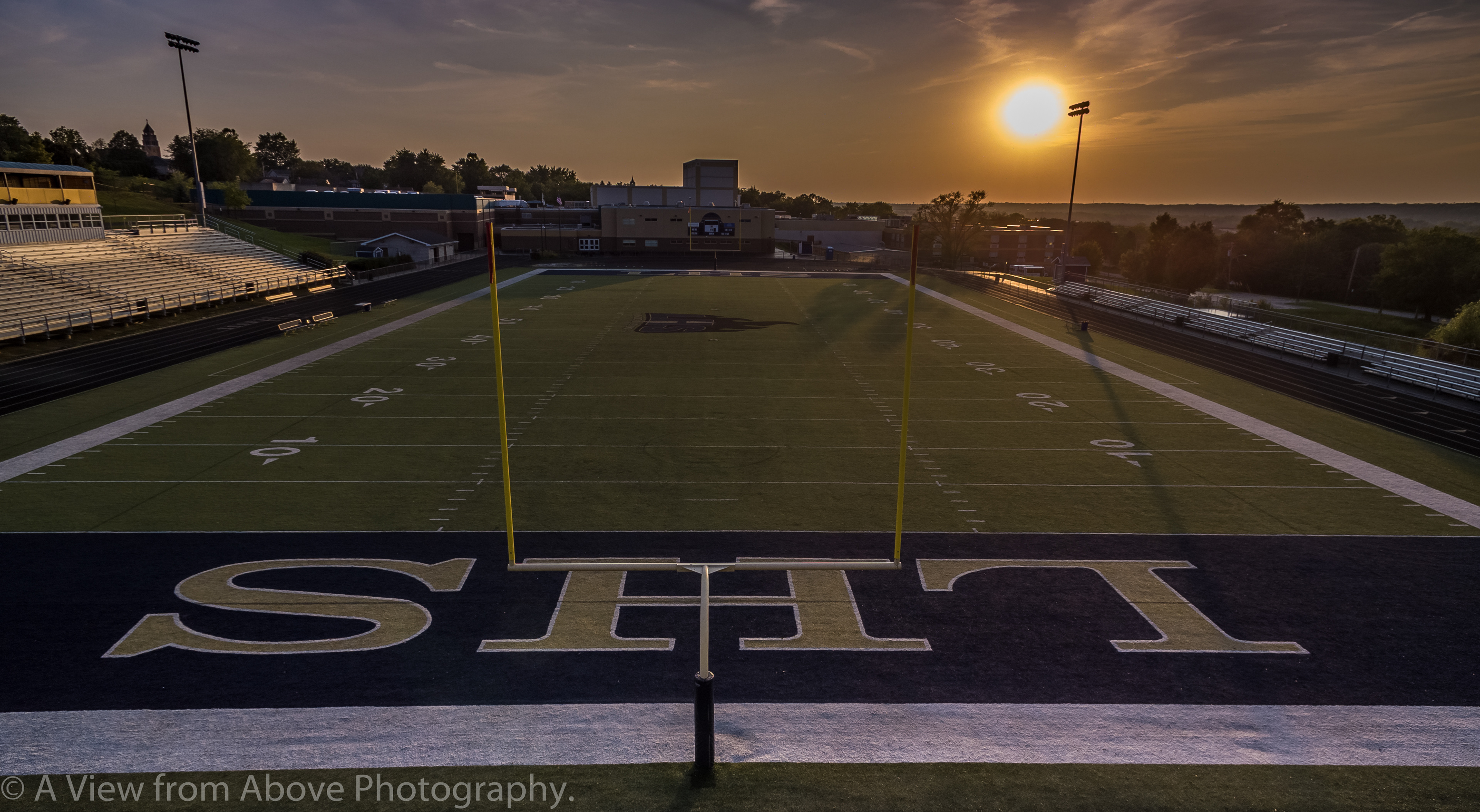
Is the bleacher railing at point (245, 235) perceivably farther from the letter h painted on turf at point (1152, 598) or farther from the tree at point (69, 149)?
the letter h painted on turf at point (1152, 598)

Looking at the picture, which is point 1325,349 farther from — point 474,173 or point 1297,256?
point 474,173

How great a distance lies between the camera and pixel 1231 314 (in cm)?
3359

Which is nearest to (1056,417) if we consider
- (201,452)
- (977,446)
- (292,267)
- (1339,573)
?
(977,446)

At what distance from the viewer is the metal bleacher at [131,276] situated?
29.4m

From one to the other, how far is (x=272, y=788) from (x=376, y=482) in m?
8.26

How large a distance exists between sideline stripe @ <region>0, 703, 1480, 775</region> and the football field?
0.04 metres

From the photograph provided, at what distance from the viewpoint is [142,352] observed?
26.5 meters

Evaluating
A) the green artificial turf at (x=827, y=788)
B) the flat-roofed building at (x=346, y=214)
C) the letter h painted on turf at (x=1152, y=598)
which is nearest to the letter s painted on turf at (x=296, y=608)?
the green artificial turf at (x=827, y=788)

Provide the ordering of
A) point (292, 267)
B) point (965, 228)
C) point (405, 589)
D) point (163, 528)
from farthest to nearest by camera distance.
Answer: point (965, 228)
point (292, 267)
point (163, 528)
point (405, 589)

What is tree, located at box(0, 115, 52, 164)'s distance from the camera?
7056 centimetres

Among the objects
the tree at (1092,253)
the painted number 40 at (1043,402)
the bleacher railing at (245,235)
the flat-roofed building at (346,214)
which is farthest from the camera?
the tree at (1092,253)

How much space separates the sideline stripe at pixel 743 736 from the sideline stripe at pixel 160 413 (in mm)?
10506

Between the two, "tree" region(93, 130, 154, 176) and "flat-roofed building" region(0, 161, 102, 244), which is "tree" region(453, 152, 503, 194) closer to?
"tree" region(93, 130, 154, 176)

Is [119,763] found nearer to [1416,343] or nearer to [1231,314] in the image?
[1416,343]
